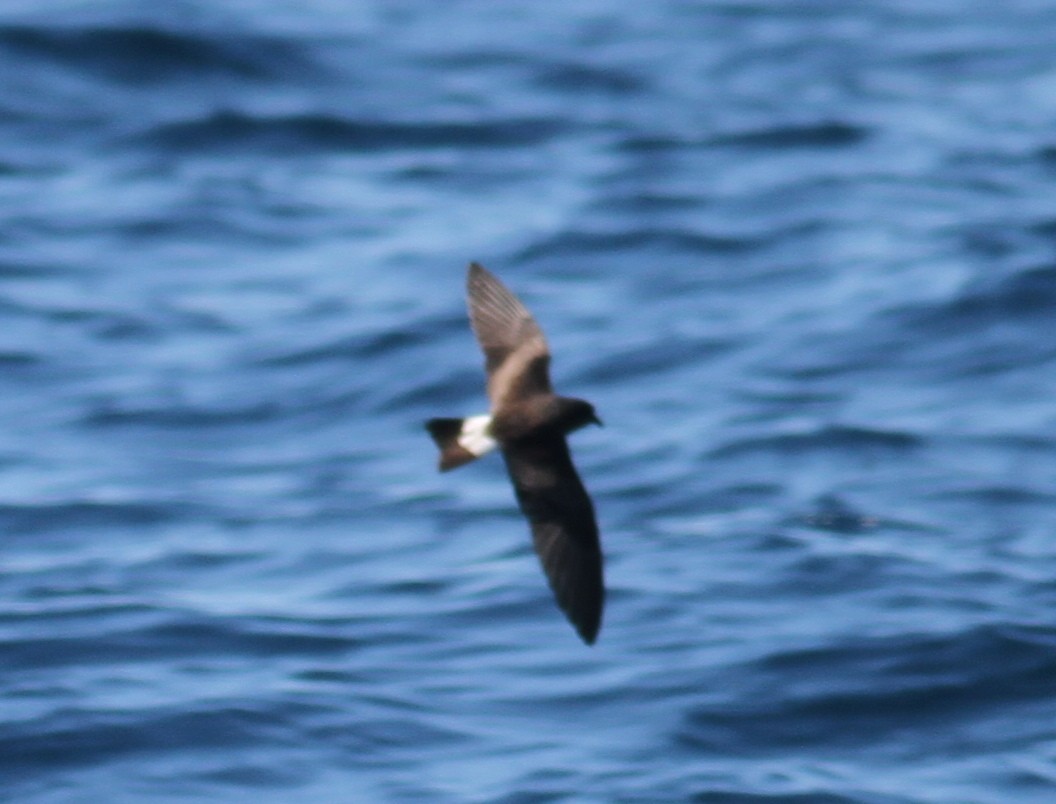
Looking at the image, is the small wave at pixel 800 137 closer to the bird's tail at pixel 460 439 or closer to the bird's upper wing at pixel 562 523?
the bird's upper wing at pixel 562 523

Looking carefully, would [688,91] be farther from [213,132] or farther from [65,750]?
[65,750]

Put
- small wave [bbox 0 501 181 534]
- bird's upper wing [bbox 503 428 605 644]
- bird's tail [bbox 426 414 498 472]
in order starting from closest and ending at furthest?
bird's tail [bbox 426 414 498 472] < bird's upper wing [bbox 503 428 605 644] < small wave [bbox 0 501 181 534]

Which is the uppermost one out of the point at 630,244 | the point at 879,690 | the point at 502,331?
the point at 630,244

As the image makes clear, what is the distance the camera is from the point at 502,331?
658cm

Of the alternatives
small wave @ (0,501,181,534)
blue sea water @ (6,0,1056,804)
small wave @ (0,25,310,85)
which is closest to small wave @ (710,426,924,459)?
blue sea water @ (6,0,1056,804)

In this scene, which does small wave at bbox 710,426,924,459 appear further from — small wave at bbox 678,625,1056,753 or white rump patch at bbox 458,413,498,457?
white rump patch at bbox 458,413,498,457

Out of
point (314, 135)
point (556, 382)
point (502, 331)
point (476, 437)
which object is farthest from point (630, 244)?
point (476, 437)

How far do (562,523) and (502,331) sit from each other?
2.46 ft

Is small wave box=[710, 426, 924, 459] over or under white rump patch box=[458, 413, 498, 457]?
over

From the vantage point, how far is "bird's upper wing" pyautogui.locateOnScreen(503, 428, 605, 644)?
5969 millimetres

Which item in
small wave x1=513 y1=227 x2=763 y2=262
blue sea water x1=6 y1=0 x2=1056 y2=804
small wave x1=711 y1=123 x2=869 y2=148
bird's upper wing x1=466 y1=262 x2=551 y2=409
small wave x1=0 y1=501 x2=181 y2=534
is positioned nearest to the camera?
bird's upper wing x1=466 y1=262 x2=551 y2=409

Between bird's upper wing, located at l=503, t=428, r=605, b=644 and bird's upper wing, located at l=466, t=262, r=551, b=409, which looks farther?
bird's upper wing, located at l=466, t=262, r=551, b=409

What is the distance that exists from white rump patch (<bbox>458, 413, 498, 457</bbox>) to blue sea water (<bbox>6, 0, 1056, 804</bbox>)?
5.55 feet

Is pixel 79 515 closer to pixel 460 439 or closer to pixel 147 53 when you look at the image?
pixel 460 439
